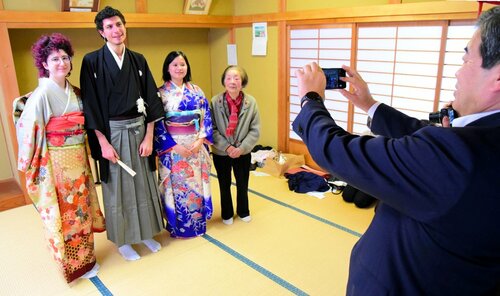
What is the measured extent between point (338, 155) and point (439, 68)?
2.92 metres

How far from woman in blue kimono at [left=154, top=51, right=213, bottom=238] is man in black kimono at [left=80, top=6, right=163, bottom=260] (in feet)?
0.41

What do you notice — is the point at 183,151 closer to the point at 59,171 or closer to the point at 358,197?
the point at 59,171

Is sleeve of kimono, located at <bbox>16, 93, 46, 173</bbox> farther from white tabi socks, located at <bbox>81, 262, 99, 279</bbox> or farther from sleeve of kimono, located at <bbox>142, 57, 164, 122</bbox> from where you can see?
white tabi socks, located at <bbox>81, 262, 99, 279</bbox>

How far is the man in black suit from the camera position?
2.51 ft

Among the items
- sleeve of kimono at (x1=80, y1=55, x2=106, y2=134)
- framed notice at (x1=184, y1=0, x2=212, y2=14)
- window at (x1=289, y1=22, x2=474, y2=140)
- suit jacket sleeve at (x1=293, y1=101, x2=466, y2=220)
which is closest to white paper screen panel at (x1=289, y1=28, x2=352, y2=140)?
window at (x1=289, y1=22, x2=474, y2=140)

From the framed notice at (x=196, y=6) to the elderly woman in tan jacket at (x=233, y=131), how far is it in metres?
1.84

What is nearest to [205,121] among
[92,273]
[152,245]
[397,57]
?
[152,245]

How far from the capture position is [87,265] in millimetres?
2623

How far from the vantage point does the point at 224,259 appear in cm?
277

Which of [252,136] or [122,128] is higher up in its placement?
[122,128]

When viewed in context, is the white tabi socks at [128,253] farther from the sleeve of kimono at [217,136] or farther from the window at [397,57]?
the window at [397,57]

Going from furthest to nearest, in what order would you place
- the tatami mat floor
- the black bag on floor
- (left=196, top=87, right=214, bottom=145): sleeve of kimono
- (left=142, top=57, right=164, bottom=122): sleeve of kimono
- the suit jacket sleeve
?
the black bag on floor < (left=196, top=87, right=214, bottom=145): sleeve of kimono < (left=142, top=57, right=164, bottom=122): sleeve of kimono < the tatami mat floor < the suit jacket sleeve

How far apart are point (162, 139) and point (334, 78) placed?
1951 mm

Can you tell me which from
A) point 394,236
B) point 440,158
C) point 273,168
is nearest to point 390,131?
point 394,236
